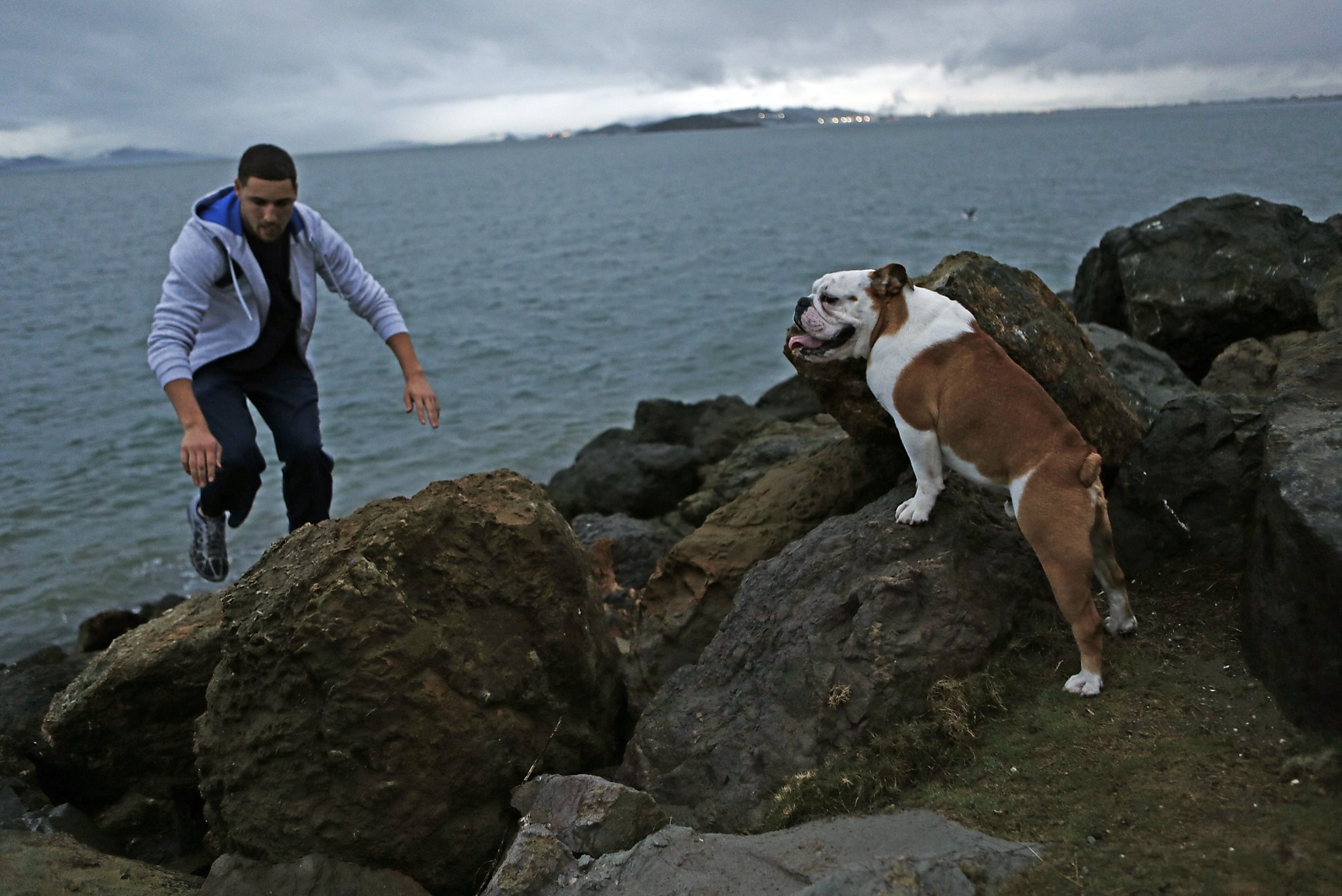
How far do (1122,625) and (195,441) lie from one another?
18.4 feet

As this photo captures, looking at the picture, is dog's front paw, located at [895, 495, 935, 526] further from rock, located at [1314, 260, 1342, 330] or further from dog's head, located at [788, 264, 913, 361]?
rock, located at [1314, 260, 1342, 330]

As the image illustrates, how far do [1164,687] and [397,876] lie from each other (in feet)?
12.6

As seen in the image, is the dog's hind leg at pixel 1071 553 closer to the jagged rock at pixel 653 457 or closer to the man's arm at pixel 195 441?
the man's arm at pixel 195 441

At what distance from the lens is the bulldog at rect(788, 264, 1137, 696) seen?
4.75 m

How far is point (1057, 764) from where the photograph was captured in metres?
4.30

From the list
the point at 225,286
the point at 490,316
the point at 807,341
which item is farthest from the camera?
the point at 490,316

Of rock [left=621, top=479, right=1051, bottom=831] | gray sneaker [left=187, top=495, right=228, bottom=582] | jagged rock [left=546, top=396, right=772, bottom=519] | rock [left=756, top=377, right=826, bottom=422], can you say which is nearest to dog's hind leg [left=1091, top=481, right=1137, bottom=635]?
rock [left=621, top=479, right=1051, bottom=831]

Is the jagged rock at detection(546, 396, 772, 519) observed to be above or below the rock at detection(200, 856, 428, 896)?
below

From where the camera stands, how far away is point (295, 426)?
7812mm

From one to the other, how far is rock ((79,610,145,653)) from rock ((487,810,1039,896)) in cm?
796

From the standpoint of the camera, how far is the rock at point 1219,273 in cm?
1033

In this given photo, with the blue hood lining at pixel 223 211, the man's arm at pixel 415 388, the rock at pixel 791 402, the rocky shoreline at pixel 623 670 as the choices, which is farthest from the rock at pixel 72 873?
the rock at pixel 791 402

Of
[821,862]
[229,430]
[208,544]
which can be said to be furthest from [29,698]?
[821,862]

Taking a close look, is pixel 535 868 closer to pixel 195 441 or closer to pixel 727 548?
pixel 727 548
